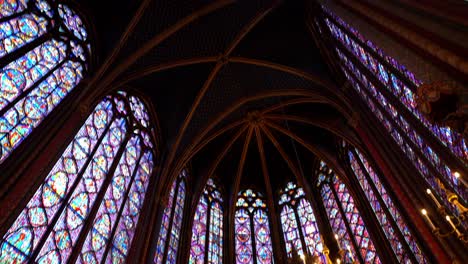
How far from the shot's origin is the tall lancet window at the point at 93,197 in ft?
18.3

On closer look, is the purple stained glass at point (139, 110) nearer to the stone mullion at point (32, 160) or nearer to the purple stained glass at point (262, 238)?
the stone mullion at point (32, 160)

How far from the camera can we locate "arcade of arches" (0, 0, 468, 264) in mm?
5156

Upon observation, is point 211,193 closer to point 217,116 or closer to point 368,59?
point 217,116

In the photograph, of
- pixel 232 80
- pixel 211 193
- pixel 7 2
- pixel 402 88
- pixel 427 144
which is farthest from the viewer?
pixel 211 193

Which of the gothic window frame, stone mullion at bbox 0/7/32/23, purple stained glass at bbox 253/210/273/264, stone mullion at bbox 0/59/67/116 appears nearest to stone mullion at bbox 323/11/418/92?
the gothic window frame

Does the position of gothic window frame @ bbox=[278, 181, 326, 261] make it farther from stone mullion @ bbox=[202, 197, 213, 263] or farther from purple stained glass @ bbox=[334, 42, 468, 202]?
purple stained glass @ bbox=[334, 42, 468, 202]

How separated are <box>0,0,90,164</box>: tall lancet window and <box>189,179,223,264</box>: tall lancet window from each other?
5.93m

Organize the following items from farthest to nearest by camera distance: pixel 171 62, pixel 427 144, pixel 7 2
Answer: pixel 171 62
pixel 7 2
pixel 427 144

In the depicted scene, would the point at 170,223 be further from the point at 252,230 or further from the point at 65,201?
the point at 65,201

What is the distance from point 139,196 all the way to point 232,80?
4.89 metres

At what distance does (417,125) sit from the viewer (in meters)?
5.65

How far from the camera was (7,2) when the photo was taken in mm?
6484

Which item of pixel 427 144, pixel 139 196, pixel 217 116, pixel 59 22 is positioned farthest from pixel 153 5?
pixel 427 144

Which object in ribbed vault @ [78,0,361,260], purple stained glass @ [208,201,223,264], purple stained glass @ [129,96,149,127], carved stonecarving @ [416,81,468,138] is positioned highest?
ribbed vault @ [78,0,361,260]
